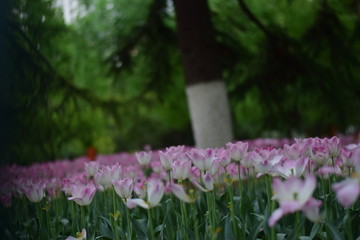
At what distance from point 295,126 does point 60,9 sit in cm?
459

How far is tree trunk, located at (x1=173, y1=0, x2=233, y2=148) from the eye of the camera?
18.3ft

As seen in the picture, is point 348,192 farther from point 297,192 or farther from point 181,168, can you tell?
point 181,168

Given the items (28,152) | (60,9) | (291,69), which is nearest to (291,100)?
(291,69)

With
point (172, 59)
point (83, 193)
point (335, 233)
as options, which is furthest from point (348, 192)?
point (172, 59)

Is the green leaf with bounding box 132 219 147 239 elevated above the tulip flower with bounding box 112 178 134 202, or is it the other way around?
the tulip flower with bounding box 112 178 134 202

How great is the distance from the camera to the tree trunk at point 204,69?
559 centimetres

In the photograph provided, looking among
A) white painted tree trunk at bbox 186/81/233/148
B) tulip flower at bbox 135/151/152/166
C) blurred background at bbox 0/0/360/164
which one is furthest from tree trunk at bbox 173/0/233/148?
tulip flower at bbox 135/151/152/166

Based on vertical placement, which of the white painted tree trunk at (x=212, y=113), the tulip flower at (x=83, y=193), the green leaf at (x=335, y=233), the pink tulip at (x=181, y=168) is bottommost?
the green leaf at (x=335, y=233)

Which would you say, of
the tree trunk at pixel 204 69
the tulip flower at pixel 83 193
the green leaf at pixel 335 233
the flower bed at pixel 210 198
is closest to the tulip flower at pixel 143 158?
the flower bed at pixel 210 198

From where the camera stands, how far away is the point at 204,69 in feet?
18.4

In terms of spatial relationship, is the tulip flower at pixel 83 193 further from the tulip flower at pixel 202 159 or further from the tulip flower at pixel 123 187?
the tulip flower at pixel 202 159

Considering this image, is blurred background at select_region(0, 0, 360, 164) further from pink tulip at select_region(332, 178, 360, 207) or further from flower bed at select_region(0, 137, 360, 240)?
pink tulip at select_region(332, 178, 360, 207)

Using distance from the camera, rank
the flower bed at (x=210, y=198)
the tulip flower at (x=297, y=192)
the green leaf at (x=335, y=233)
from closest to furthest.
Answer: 1. the tulip flower at (x=297, y=192)
2. the flower bed at (x=210, y=198)
3. the green leaf at (x=335, y=233)

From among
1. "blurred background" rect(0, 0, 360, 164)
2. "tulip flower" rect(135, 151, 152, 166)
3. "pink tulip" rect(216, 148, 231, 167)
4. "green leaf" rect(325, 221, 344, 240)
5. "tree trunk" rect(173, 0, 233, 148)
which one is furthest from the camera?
"tree trunk" rect(173, 0, 233, 148)
